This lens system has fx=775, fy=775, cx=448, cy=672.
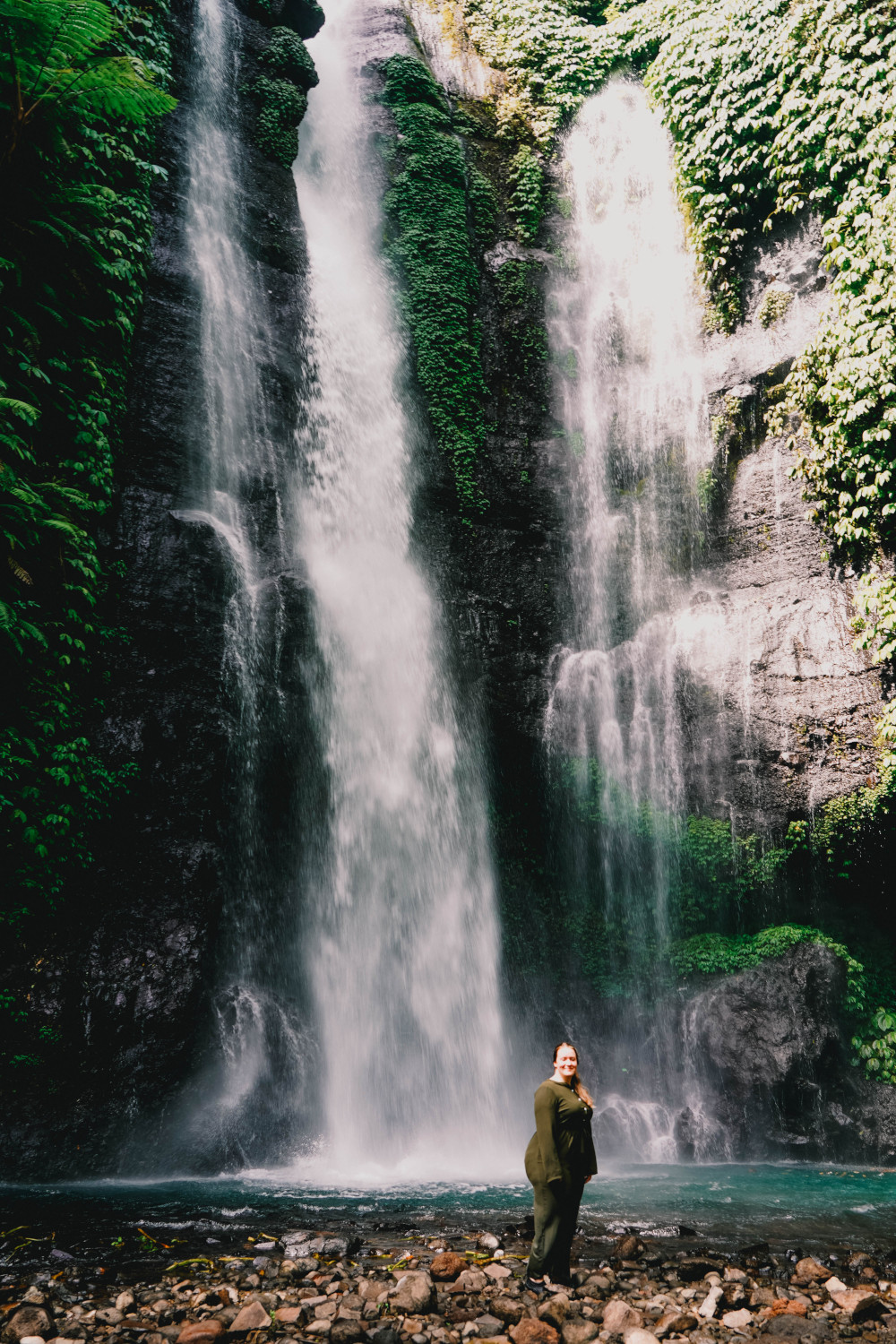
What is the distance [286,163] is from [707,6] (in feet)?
28.8

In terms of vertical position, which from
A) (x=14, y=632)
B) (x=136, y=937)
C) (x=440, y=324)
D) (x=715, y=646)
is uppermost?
(x=440, y=324)

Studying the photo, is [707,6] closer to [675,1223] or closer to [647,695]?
[647,695]

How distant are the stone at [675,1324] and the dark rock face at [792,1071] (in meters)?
7.69

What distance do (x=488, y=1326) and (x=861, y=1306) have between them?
200 cm

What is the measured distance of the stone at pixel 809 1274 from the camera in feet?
15.1

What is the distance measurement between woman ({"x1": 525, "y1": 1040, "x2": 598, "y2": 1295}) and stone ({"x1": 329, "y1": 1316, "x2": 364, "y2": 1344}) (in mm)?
1116

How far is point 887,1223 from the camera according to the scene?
6402mm

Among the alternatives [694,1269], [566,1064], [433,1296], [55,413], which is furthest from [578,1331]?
[55,413]

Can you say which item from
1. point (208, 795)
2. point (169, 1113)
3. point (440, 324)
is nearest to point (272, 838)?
point (208, 795)

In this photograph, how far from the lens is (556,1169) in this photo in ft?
14.0

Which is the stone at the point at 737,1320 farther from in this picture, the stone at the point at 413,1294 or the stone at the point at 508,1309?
the stone at the point at 413,1294

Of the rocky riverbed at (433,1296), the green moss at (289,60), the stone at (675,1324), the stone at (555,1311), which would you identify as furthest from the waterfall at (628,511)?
the stone at (555,1311)

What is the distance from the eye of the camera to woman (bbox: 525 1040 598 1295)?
169 inches

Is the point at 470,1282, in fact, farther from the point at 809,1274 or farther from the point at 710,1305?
the point at 809,1274
